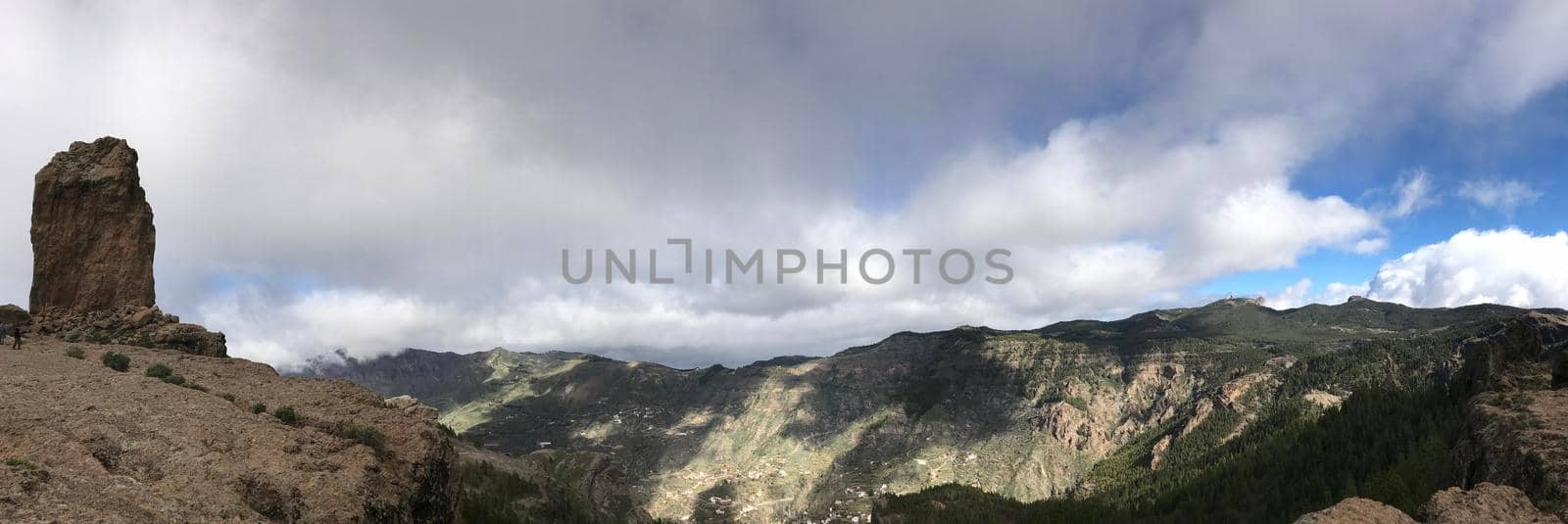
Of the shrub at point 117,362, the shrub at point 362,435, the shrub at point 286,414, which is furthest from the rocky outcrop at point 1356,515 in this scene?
the shrub at point 117,362

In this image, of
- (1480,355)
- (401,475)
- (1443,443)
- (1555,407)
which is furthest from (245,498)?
(1443,443)

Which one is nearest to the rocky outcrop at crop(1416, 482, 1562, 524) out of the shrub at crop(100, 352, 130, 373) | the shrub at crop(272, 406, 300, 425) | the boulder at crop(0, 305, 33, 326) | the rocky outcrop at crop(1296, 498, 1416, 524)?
the rocky outcrop at crop(1296, 498, 1416, 524)

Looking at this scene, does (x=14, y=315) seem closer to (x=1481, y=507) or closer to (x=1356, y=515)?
(x=1356, y=515)

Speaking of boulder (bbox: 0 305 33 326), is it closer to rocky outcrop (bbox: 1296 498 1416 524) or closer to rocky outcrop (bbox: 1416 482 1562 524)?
rocky outcrop (bbox: 1296 498 1416 524)

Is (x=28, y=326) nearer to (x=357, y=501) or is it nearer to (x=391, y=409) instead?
(x=391, y=409)

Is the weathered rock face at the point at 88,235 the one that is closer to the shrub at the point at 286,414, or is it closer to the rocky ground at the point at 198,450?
the rocky ground at the point at 198,450

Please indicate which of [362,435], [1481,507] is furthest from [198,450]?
[1481,507]
